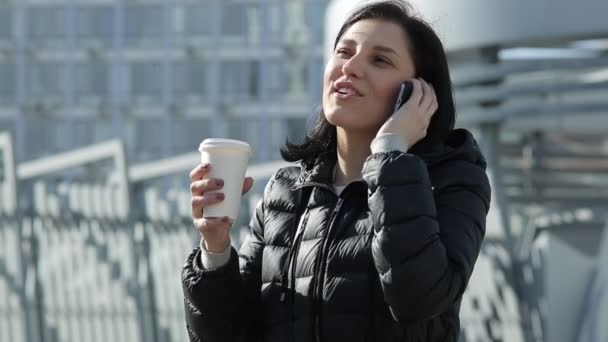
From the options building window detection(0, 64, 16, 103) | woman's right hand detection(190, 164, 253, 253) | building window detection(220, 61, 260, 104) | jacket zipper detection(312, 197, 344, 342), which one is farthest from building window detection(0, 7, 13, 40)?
jacket zipper detection(312, 197, 344, 342)

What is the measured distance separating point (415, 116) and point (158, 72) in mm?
45015

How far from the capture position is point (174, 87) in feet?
157

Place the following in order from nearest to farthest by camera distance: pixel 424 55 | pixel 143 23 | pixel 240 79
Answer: pixel 424 55, pixel 240 79, pixel 143 23

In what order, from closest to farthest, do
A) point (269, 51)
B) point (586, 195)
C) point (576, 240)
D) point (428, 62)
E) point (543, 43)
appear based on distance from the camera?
point (428, 62), point (576, 240), point (543, 43), point (586, 195), point (269, 51)

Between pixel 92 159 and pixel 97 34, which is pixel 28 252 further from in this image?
pixel 97 34

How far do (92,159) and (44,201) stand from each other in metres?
0.75

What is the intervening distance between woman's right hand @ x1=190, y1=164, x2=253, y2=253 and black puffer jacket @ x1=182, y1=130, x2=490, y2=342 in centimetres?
8

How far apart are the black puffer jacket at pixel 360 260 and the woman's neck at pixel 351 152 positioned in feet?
0.11

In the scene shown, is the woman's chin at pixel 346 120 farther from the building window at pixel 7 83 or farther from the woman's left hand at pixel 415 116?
the building window at pixel 7 83

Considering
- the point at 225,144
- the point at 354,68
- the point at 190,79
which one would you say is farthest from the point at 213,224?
the point at 190,79

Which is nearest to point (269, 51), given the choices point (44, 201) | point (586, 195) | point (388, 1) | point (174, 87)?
point (174, 87)

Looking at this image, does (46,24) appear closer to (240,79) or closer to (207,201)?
(240,79)

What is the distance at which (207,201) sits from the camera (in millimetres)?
3201

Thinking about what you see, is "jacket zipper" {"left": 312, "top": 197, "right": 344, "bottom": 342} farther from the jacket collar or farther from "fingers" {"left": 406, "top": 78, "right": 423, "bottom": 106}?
"fingers" {"left": 406, "top": 78, "right": 423, "bottom": 106}
